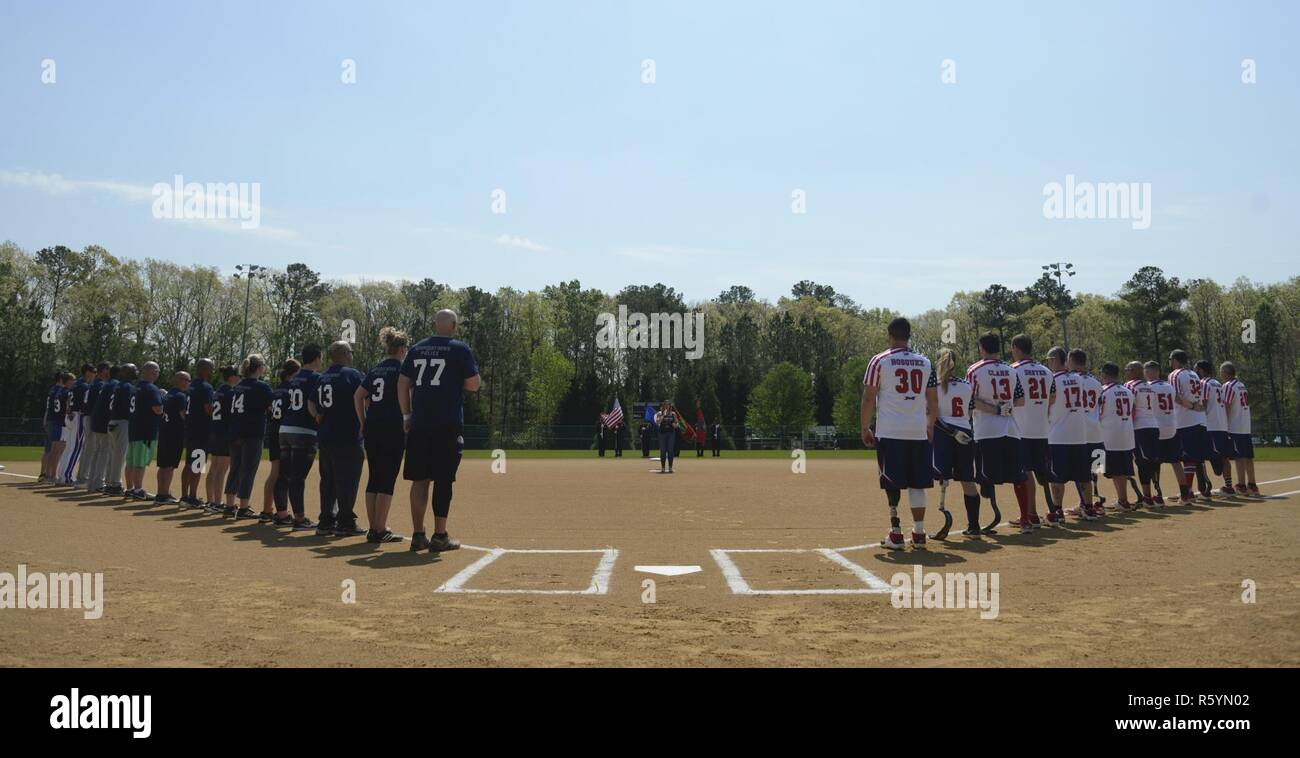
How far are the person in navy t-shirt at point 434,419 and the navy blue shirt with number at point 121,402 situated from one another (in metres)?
9.39

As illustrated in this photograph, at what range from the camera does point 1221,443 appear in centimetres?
1555

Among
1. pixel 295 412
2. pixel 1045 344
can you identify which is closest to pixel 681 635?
pixel 295 412

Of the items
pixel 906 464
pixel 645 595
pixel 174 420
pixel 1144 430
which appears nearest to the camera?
pixel 645 595

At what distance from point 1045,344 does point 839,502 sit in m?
81.1

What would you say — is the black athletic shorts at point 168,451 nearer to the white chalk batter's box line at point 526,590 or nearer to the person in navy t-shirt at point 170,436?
the person in navy t-shirt at point 170,436

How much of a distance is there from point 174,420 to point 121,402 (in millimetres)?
1510

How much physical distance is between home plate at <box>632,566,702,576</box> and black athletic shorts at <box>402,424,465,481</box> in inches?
97.3

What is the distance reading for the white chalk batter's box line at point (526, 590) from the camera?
6.78 m

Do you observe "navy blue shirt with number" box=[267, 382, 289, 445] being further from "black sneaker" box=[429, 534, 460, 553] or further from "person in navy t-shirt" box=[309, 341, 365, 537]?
"black sneaker" box=[429, 534, 460, 553]

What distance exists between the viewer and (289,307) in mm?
75875

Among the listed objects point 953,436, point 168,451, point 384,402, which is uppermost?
point 384,402

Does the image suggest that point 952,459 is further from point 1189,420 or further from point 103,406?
point 103,406

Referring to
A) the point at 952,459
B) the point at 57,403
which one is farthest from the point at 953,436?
the point at 57,403

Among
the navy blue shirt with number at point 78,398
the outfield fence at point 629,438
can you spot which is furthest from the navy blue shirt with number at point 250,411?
the outfield fence at point 629,438
